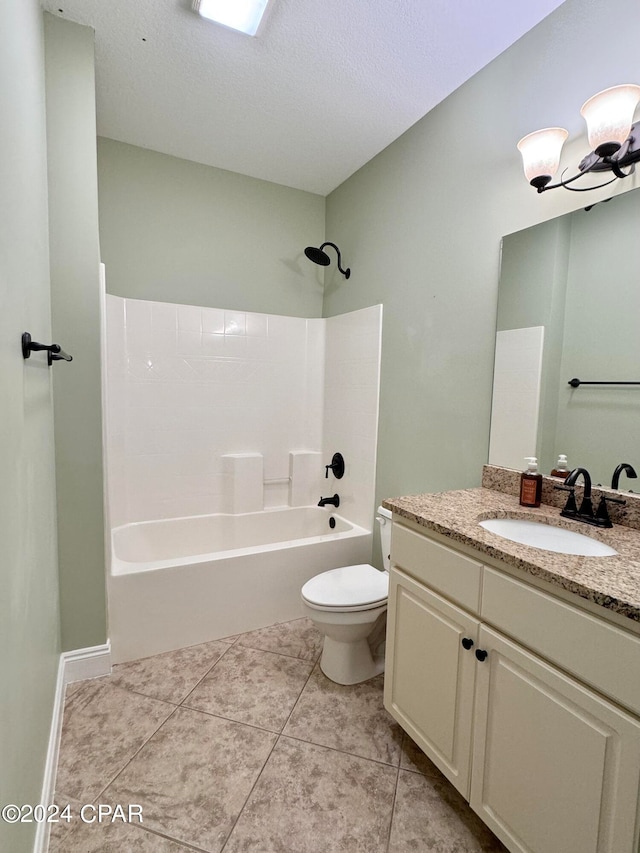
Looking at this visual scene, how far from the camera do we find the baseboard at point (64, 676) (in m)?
1.20

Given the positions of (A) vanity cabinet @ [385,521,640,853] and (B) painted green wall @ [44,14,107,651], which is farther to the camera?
(B) painted green wall @ [44,14,107,651]

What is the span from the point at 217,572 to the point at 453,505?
4.16 feet

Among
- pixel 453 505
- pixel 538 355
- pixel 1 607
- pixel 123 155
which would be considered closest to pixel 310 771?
pixel 453 505

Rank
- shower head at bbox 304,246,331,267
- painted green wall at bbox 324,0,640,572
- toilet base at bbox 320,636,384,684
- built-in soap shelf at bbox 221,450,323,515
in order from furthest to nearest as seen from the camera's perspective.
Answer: built-in soap shelf at bbox 221,450,323,515, shower head at bbox 304,246,331,267, toilet base at bbox 320,636,384,684, painted green wall at bbox 324,0,640,572

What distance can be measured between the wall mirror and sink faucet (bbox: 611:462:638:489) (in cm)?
1

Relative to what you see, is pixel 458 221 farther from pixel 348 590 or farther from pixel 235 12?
pixel 348 590

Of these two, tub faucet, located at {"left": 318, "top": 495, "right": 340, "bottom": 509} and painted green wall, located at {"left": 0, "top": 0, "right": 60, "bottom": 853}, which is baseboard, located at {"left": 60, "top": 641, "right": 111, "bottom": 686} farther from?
tub faucet, located at {"left": 318, "top": 495, "right": 340, "bottom": 509}

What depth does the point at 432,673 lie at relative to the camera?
1221 millimetres

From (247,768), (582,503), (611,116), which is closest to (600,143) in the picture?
(611,116)

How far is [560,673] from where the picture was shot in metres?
0.86

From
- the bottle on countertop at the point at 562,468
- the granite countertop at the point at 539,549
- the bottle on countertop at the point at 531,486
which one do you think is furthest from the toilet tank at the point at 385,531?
the bottle on countertop at the point at 562,468

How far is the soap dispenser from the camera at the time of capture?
1396 millimetres

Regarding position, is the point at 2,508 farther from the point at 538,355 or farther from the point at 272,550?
the point at 538,355

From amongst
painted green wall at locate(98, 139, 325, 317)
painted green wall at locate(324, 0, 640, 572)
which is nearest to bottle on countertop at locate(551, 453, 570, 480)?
painted green wall at locate(324, 0, 640, 572)
